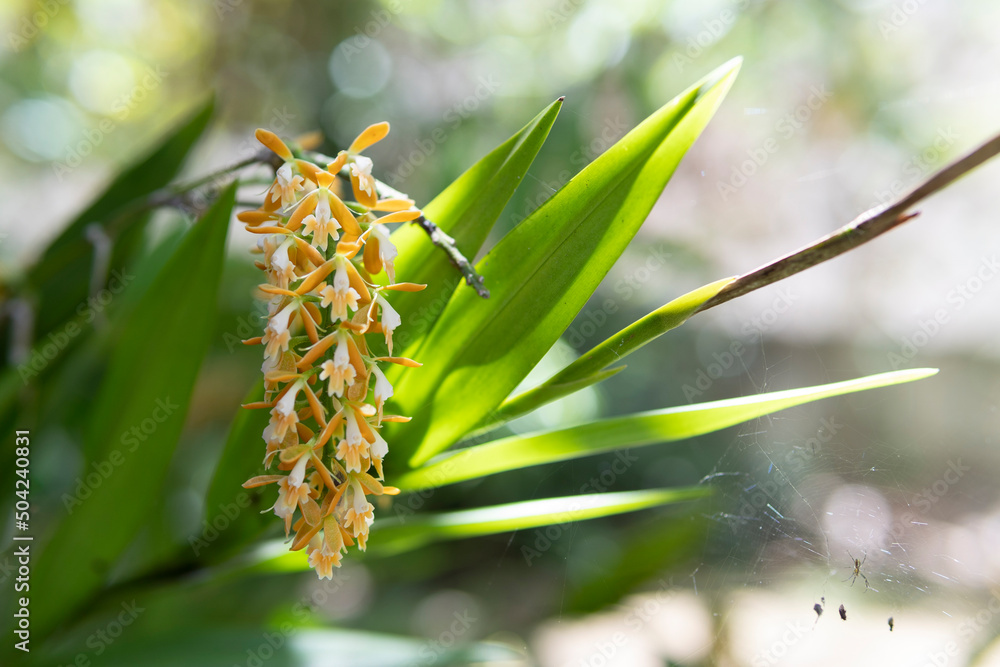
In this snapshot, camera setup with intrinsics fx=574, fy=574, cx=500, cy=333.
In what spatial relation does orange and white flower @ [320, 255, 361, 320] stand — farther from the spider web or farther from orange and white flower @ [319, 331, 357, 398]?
the spider web

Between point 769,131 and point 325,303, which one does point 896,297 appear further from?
point 325,303

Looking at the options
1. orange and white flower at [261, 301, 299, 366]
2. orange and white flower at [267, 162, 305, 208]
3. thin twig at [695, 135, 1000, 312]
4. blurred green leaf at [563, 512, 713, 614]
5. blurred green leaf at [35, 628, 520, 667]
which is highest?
orange and white flower at [267, 162, 305, 208]

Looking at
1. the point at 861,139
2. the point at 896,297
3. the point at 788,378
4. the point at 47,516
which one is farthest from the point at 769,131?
the point at 47,516

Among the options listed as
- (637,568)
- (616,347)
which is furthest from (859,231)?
(637,568)

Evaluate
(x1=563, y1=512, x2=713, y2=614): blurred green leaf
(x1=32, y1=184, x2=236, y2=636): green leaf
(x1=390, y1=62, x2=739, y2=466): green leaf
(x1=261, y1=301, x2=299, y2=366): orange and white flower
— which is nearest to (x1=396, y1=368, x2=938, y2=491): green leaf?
(x1=390, y1=62, x2=739, y2=466): green leaf

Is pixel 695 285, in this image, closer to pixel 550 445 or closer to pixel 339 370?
pixel 550 445

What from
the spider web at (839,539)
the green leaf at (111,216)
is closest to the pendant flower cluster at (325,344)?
the spider web at (839,539)

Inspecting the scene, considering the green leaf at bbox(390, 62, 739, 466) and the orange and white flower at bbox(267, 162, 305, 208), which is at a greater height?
the orange and white flower at bbox(267, 162, 305, 208)
